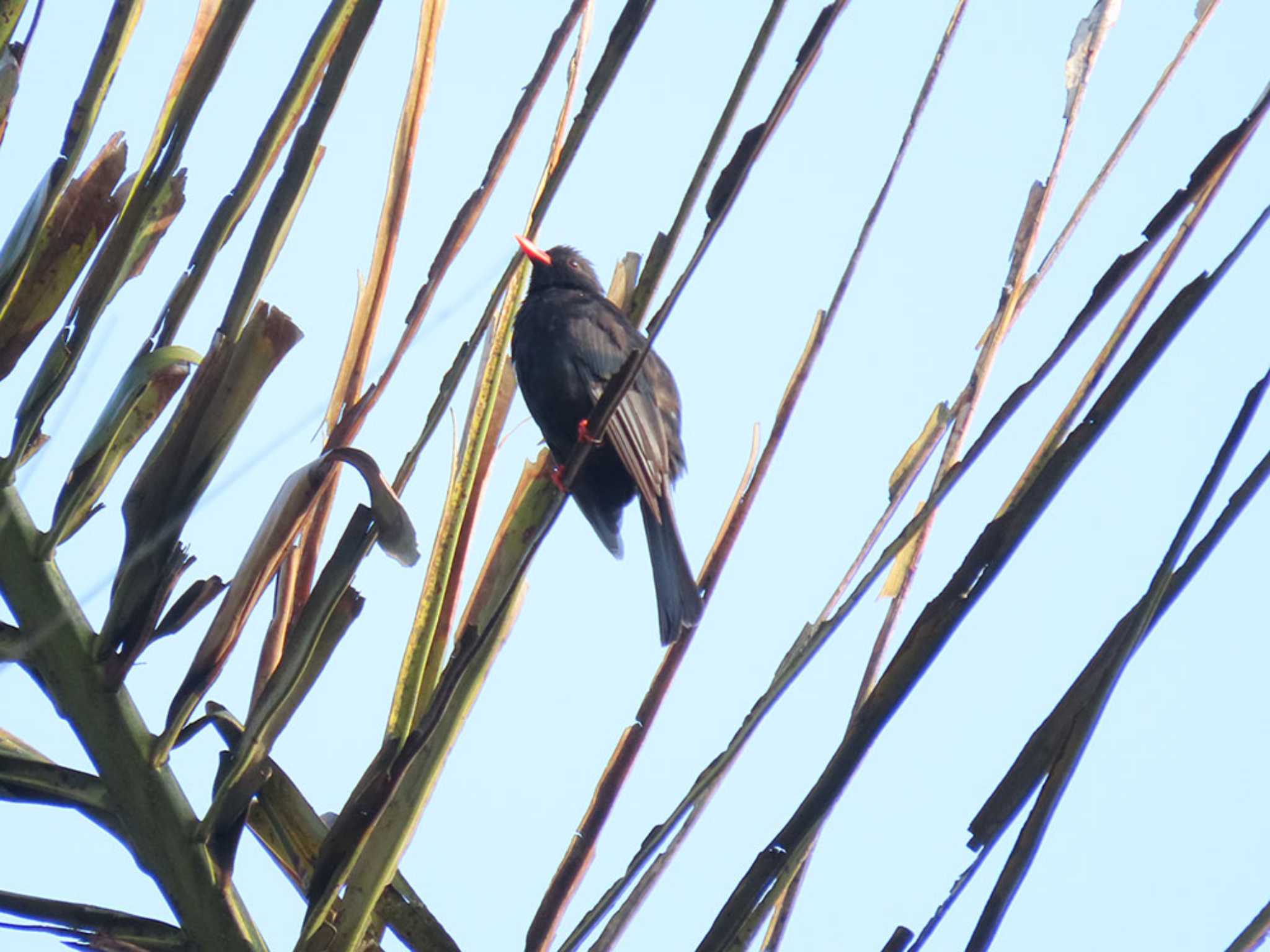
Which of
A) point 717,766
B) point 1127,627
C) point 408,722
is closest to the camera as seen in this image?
point 1127,627

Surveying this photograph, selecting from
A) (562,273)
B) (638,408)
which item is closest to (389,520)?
(638,408)

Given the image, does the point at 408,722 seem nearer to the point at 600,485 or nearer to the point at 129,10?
the point at 129,10

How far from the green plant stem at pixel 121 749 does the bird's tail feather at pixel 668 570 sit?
1.83 meters

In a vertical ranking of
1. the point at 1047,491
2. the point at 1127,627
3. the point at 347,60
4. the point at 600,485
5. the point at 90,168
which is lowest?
the point at 1127,627

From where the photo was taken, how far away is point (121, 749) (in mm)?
1383

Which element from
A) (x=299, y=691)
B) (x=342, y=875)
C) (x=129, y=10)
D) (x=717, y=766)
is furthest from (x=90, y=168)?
(x=717, y=766)

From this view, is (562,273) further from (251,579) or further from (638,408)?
(251,579)

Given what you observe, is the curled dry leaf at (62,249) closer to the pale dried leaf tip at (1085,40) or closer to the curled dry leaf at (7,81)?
the curled dry leaf at (7,81)

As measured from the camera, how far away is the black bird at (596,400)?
4.55 metres

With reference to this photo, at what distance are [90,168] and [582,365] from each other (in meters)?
3.61

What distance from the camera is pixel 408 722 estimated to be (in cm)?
153

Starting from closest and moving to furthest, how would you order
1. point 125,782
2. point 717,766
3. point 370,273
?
point 717,766
point 125,782
point 370,273

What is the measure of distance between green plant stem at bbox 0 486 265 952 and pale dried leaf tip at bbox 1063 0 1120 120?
4.26 ft

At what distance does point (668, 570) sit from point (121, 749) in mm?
2643
